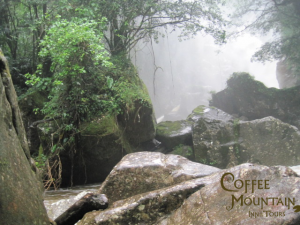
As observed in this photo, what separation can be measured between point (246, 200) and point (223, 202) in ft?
0.82

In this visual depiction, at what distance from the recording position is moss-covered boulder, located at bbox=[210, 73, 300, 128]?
1301 cm

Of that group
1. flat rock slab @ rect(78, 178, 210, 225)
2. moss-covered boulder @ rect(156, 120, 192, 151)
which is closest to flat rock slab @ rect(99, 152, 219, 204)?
flat rock slab @ rect(78, 178, 210, 225)

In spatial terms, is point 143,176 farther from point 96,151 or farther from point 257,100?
point 257,100

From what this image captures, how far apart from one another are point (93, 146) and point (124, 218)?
4.76 m

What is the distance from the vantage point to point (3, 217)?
7.34 ft

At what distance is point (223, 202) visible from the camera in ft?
9.21

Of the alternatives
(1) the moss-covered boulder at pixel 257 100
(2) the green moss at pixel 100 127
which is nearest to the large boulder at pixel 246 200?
(2) the green moss at pixel 100 127

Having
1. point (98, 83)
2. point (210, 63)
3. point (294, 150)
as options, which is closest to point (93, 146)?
point (98, 83)

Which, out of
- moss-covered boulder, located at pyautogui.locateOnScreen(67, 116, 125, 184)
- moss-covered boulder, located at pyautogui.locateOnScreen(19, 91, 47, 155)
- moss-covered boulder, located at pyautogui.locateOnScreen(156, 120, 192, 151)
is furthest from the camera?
moss-covered boulder, located at pyautogui.locateOnScreen(156, 120, 192, 151)

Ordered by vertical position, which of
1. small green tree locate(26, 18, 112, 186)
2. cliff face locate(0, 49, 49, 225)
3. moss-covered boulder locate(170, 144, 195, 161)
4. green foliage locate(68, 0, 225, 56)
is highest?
green foliage locate(68, 0, 225, 56)

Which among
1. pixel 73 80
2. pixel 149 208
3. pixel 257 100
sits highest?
pixel 73 80

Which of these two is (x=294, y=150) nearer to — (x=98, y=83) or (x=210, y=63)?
(x=98, y=83)

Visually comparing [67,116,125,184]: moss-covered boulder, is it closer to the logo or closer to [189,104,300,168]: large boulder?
[189,104,300,168]: large boulder

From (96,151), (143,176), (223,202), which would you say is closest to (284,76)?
(96,151)
